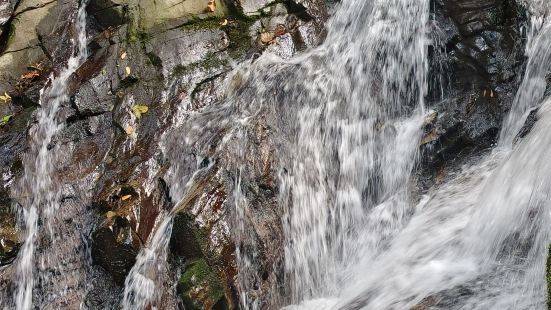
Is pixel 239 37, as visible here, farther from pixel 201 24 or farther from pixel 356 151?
pixel 356 151

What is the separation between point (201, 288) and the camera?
588 centimetres

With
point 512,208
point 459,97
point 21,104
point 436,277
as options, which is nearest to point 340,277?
point 436,277

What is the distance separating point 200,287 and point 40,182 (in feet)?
9.50

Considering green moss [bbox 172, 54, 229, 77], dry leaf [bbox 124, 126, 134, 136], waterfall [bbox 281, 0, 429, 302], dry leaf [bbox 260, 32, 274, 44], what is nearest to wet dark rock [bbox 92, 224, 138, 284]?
dry leaf [bbox 124, 126, 134, 136]

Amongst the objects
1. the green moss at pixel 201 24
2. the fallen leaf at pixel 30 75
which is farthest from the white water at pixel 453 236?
the fallen leaf at pixel 30 75

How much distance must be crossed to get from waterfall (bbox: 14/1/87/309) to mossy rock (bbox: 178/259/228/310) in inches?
83.0

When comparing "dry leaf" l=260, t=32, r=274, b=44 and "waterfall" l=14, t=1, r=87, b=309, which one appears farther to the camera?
"dry leaf" l=260, t=32, r=274, b=44

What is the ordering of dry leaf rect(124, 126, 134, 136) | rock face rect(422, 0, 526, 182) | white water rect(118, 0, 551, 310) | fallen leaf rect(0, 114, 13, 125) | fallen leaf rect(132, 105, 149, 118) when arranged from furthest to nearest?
fallen leaf rect(0, 114, 13, 125) → fallen leaf rect(132, 105, 149, 118) → dry leaf rect(124, 126, 134, 136) → rock face rect(422, 0, 526, 182) → white water rect(118, 0, 551, 310)

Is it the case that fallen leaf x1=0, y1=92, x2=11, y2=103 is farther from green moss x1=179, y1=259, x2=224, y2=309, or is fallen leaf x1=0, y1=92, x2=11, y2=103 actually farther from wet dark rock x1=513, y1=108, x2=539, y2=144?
wet dark rock x1=513, y1=108, x2=539, y2=144

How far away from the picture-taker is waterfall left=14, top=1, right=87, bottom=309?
696 cm

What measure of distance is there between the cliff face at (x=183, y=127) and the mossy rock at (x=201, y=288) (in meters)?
0.01

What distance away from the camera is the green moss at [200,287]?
5852 mm

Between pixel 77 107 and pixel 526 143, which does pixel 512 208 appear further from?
pixel 77 107

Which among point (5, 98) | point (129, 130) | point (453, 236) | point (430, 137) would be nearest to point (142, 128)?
point (129, 130)
